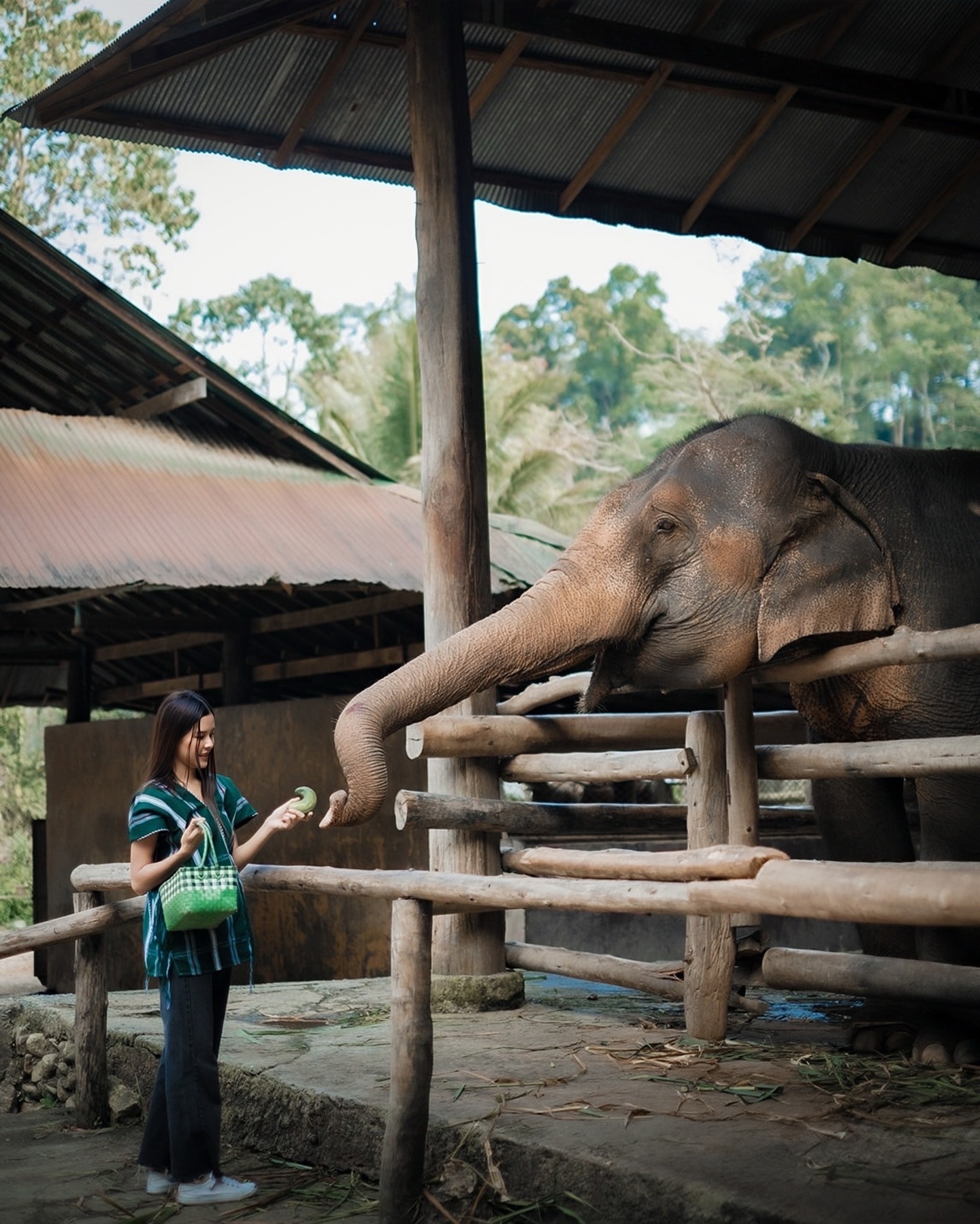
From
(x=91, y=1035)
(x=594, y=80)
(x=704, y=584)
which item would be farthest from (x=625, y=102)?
(x=91, y=1035)

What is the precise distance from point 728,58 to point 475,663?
3266 mm

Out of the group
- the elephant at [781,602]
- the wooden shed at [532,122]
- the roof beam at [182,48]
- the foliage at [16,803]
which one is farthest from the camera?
the foliage at [16,803]

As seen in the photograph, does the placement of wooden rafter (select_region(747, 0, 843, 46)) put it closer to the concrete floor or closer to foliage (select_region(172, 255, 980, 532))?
the concrete floor

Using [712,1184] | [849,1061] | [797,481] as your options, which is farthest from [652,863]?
[797,481]

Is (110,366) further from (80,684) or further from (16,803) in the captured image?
(16,803)

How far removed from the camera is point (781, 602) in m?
4.50

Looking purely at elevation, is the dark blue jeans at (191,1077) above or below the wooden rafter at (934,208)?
below

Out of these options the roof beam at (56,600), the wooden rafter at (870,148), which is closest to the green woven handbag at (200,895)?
the wooden rafter at (870,148)

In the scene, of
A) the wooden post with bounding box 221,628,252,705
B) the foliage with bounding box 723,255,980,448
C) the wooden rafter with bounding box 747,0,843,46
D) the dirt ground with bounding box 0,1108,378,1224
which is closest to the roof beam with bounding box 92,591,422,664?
the wooden post with bounding box 221,628,252,705

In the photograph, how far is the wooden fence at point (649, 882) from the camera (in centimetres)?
283

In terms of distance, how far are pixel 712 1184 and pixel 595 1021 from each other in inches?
86.2

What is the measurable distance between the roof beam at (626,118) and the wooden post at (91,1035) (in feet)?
13.2

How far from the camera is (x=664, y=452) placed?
16.3 ft

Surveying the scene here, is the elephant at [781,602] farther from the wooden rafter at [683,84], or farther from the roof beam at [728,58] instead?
the wooden rafter at [683,84]
